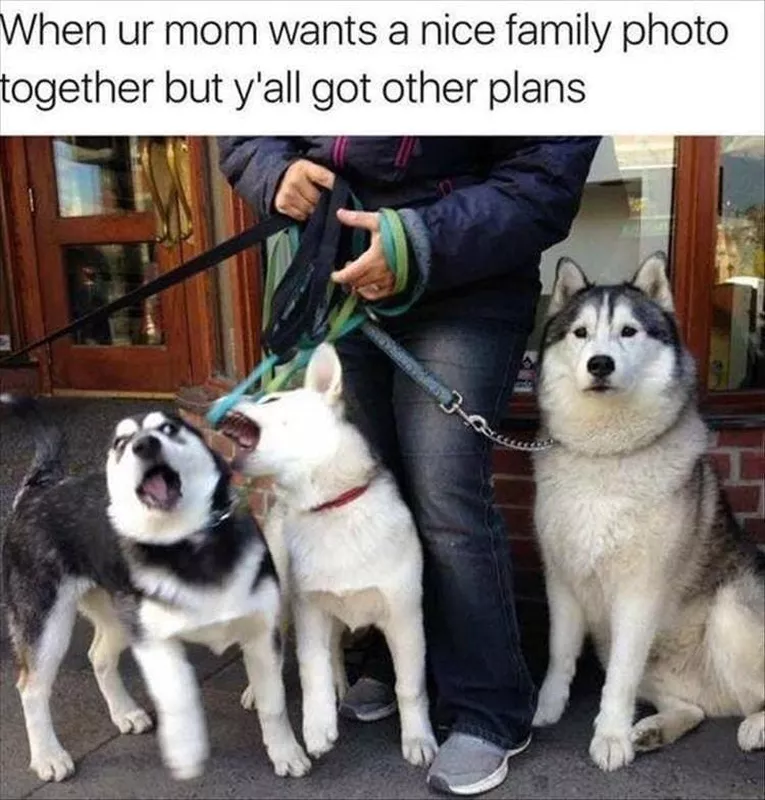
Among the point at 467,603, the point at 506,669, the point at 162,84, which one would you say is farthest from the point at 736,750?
the point at 162,84

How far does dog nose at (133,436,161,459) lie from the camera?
87.2 inches

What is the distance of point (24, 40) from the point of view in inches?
92.6

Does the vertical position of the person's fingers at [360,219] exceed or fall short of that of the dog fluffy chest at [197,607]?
it exceeds it

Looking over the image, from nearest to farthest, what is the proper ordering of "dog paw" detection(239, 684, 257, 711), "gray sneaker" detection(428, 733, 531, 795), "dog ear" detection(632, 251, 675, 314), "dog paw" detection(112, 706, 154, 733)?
"gray sneaker" detection(428, 733, 531, 795) → "dog ear" detection(632, 251, 675, 314) → "dog paw" detection(112, 706, 154, 733) → "dog paw" detection(239, 684, 257, 711)

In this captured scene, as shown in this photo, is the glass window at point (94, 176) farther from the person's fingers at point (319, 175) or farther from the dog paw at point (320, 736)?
the dog paw at point (320, 736)

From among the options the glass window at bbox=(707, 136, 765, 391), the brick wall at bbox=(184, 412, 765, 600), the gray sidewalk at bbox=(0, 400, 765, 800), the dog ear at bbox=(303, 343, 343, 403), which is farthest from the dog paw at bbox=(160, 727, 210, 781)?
the glass window at bbox=(707, 136, 765, 391)

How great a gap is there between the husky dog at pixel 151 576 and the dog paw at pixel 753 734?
4.17 feet

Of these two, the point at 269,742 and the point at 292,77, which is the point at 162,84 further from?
the point at 269,742

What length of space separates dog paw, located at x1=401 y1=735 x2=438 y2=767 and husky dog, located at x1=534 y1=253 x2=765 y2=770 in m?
0.41

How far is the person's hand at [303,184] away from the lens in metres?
2.50

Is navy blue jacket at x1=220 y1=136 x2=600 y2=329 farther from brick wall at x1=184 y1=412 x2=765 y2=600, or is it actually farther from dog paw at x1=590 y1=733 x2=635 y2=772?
dog paw at x1=590 y1=733 x2=635 y2=772

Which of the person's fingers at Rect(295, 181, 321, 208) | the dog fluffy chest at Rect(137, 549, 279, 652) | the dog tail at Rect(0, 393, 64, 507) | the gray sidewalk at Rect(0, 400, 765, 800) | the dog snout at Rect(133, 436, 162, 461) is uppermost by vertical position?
the person's fingers at Rect(295, 181, 321, 208)

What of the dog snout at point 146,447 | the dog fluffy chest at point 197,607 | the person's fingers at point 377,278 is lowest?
the dog fluffy chest at point 197,607

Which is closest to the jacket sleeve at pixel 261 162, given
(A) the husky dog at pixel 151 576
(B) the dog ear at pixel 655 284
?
(A) the husky dog at pixel 151 576
